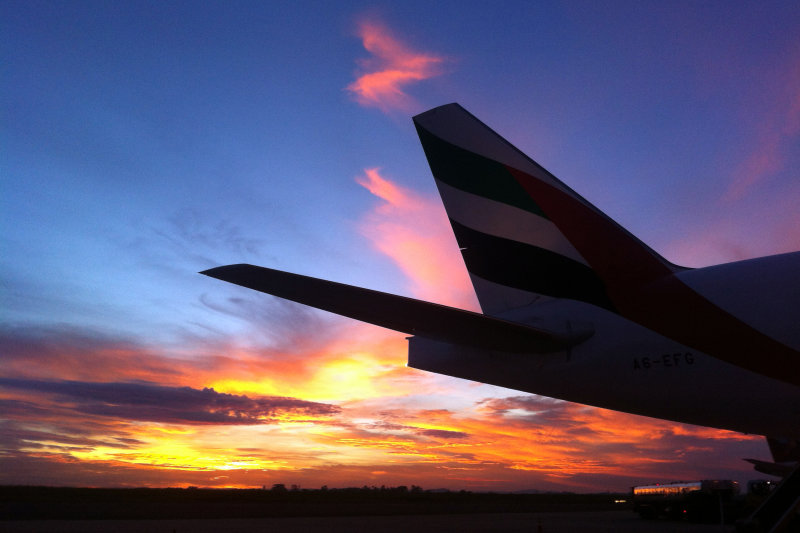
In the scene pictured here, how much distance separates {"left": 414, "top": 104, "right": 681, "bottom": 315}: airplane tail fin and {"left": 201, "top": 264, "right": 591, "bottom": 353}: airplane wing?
1071 millimetres

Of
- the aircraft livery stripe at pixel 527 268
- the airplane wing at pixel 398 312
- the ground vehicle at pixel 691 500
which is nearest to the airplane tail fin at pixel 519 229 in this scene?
the aircraft livery stripe at pixel 527 268

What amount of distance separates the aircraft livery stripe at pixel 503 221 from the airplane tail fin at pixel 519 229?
0.02 meters

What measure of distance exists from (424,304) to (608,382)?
10.4 feet

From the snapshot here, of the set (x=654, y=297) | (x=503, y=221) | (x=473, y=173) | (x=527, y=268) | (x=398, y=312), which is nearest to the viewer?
(x=398, y=312)

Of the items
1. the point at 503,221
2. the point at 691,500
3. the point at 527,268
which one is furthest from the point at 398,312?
the point at 691,500

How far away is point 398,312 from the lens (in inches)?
241

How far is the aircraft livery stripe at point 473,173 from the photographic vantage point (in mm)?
9227

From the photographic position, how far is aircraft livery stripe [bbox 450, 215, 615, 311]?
8156mm

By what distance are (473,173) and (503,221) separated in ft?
3.38

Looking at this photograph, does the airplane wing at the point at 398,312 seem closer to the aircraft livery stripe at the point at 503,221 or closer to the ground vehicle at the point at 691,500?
the aircraft livery stripe at the point at 503,221

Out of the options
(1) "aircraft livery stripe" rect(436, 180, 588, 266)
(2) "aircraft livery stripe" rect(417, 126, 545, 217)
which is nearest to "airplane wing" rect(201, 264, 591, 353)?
(1) "aircraft livery stripe" rect(436, 180, 588, 266)

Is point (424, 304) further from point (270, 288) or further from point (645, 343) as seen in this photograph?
point (645, 343)

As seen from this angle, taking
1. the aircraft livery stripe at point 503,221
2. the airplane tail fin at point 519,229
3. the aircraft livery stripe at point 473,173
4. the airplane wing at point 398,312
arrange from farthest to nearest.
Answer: the aircraft livery stripe at point 473,173
the aircraft livery stripe at point 503,221
the airplane tail fin at point 519,229
the airplane wing at point 398,312

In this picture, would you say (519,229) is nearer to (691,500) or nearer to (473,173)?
(473,173)
